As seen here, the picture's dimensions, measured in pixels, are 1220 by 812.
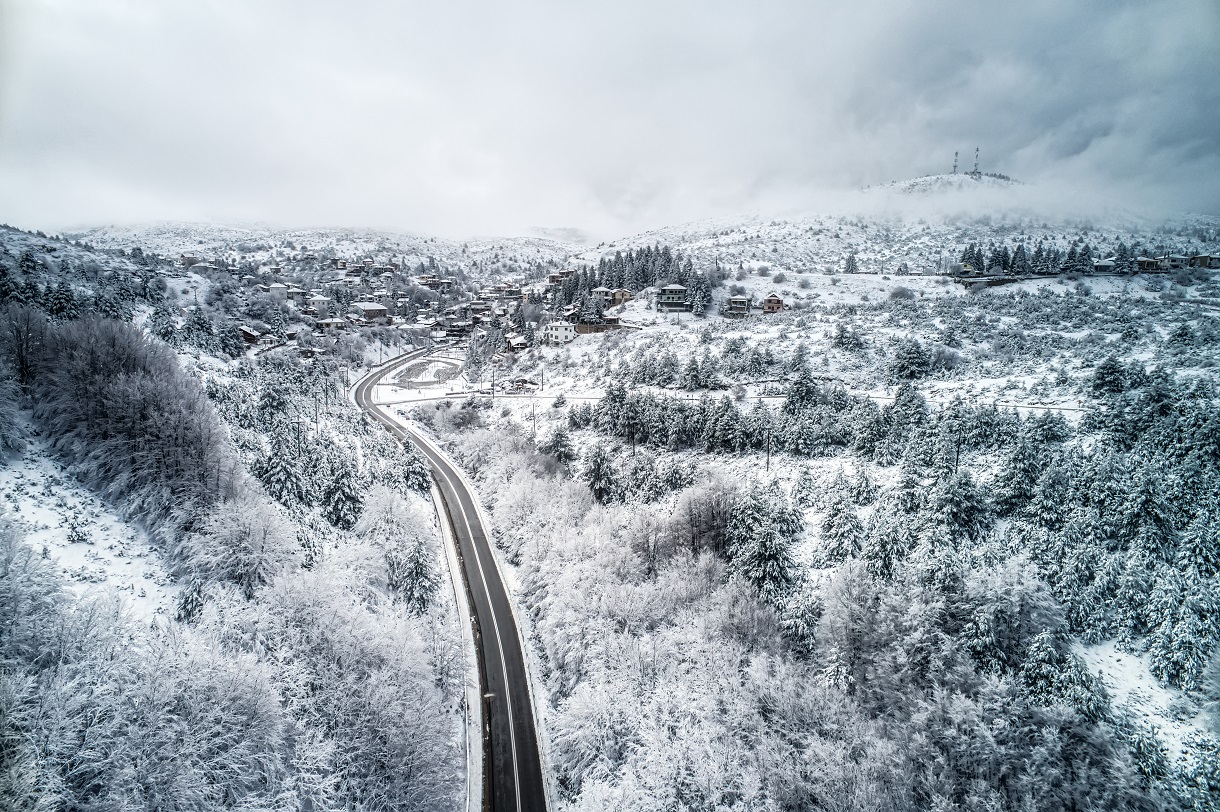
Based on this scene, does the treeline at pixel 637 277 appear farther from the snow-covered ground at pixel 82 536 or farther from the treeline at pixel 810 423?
the snow-covered ground at pixel 82 536

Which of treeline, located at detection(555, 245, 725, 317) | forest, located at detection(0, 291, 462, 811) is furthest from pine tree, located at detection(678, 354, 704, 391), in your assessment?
treeline, located at detection(555, 245, 725, 317)

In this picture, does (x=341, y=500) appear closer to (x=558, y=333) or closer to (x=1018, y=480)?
(x=1018, y=480)

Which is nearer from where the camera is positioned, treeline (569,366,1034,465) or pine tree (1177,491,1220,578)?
pine tree (1177,491,1220,578)

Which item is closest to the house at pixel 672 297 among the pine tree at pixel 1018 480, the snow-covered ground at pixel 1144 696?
the pine tree at pixel 1018 480

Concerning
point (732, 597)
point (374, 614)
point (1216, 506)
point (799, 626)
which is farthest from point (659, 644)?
point (1216, 506)

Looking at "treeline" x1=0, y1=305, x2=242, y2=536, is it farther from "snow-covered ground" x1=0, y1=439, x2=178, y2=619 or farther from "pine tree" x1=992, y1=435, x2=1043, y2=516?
"pine tree" x1=992, y1=435, x2=1043, y2=516
